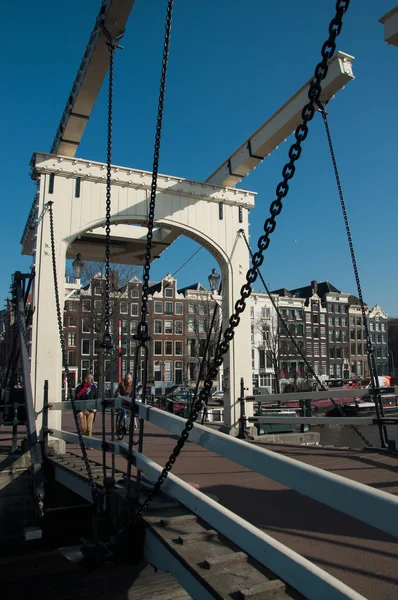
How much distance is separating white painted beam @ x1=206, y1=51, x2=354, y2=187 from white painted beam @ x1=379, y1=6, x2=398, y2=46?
187 cm

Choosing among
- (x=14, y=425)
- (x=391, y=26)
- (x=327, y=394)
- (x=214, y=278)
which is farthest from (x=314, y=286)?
(x=391, y=26)

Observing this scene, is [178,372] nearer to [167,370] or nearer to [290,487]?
[167,370]

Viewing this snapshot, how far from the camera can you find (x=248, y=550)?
7.68 ft

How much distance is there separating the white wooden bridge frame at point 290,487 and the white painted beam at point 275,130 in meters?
5.17

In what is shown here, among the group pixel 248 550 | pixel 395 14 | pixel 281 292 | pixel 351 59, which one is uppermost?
pixel 281 292

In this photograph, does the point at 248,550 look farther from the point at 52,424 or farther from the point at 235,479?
the point at 52,424

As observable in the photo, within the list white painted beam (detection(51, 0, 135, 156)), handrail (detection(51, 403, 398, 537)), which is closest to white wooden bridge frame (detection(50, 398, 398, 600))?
handrail (detection(51, 403, 398, 537))

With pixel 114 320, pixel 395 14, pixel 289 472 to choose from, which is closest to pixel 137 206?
pixel 395 14

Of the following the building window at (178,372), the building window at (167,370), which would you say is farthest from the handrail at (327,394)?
the building window at (178,372)

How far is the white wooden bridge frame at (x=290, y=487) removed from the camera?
170 cm

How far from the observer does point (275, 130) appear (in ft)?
25.2

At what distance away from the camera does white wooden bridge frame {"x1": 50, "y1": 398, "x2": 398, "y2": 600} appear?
67.1 inches

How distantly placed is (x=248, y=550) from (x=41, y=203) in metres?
6.57

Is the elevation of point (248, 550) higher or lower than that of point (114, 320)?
lower
